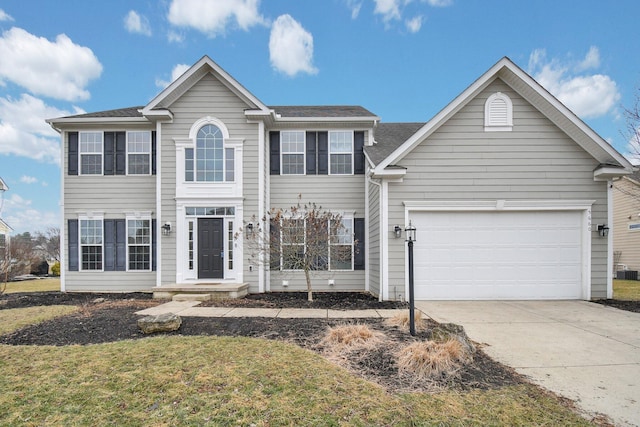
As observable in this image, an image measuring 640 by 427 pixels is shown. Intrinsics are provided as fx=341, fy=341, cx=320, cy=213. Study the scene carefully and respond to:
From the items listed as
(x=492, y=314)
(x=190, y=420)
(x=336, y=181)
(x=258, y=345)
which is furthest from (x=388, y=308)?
(x=190, y=420)

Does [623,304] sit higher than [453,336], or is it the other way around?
[453,336]

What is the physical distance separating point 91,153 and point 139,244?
A: 3.58 metres

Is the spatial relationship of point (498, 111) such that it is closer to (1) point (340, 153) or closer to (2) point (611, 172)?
(2) point (611, 172)

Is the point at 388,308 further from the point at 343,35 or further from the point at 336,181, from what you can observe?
the point at 343,35

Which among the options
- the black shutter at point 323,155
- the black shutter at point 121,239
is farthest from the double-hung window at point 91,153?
the black shutter at point 323,155

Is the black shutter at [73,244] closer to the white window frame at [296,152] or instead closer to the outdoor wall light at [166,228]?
the outdoor wall light at [166,228]

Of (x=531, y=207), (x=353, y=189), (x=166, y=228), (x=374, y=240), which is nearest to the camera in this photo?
(x=531, y=207)

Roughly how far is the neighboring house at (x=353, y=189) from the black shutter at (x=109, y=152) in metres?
0.07

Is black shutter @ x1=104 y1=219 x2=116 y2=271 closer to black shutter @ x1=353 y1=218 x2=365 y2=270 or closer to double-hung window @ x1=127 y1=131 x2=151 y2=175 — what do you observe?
double-hung window @ x1=127 y1=131 x2=151 y2=175

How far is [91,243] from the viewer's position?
11781 mm

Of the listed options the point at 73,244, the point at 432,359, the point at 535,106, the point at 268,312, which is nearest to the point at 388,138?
the point at 535,106

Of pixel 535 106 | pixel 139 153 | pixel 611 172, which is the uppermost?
pixel 535 106

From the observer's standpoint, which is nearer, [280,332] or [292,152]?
[280,332]

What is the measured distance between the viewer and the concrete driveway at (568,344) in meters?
3.62
